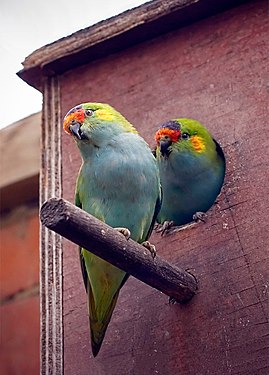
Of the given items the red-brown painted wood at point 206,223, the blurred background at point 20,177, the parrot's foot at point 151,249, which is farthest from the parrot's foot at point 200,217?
the blurred background at point 20,177

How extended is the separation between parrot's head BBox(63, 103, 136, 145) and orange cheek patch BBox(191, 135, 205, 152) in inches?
4.2

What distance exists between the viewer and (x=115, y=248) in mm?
1375

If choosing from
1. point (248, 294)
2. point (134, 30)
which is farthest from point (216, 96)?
point (248, 294)

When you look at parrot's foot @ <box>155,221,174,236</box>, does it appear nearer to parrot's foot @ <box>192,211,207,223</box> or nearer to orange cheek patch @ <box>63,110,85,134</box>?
parrot's foot @ <box>192,211,207,223</box>

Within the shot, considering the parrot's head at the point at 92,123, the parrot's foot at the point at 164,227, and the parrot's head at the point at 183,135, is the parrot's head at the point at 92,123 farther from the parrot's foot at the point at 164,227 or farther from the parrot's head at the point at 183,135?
the parrot's foot at the point at 164,227

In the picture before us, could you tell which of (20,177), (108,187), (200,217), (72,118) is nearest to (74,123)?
(72,118)

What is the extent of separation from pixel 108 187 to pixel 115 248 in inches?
10.1

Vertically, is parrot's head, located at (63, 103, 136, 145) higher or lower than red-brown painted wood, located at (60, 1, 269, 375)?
higher

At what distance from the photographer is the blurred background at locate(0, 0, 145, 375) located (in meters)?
1.90

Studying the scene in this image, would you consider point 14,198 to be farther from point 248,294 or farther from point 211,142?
point 248,294

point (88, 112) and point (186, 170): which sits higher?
point (88, 112)

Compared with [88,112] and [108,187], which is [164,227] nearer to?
[108,187]

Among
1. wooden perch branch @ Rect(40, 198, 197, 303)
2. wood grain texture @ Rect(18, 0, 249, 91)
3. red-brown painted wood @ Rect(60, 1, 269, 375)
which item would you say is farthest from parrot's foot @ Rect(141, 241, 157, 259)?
wood grain texture @ Rect(18, 0, 249, 91)

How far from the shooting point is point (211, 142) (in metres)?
1.70
